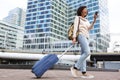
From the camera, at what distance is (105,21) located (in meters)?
121

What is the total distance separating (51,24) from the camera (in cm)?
10712

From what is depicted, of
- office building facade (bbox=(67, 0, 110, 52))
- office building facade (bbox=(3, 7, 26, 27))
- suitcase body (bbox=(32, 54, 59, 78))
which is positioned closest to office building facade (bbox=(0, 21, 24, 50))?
office building facade (bbox=(3, 7, 26, 27))

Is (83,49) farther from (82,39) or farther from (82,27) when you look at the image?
(82,27)

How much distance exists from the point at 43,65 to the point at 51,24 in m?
102

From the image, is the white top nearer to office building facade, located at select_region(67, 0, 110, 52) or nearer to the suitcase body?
the suitcase body

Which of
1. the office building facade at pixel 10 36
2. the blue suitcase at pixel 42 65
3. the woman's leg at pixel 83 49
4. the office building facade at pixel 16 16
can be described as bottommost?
the blue suitcase at pixel 42 65

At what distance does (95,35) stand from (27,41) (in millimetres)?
32567

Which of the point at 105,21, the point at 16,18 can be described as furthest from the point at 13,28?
→ the point at 105,21

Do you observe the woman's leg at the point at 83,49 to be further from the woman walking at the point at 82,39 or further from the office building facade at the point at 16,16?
the office building facade at the point at 16,16

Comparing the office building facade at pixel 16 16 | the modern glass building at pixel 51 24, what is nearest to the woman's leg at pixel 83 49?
the modern glass building at pixel 51 24

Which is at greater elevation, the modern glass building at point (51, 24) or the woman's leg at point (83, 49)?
the modern glass building at point (51, 24)

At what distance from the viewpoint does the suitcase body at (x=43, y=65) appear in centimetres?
526

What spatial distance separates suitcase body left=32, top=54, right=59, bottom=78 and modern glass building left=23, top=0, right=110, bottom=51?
9479cm

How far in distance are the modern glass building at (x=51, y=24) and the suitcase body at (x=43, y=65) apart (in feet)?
311
